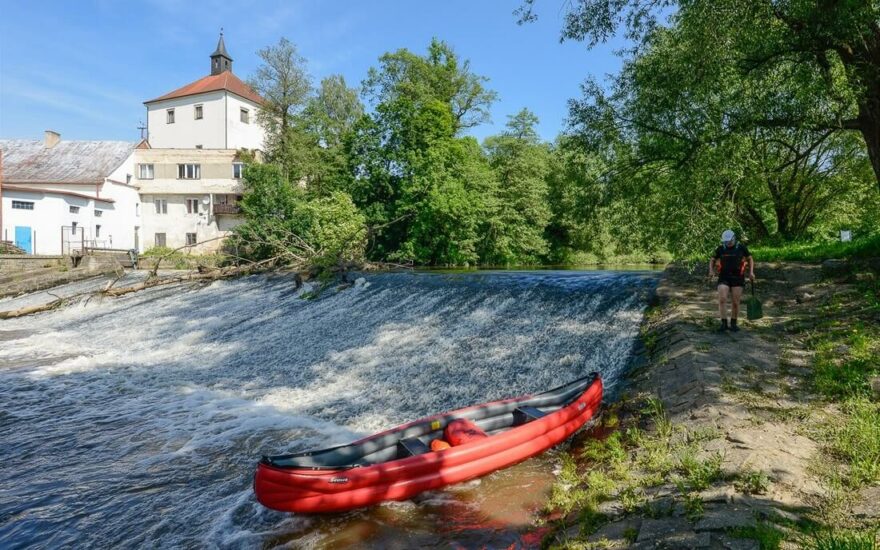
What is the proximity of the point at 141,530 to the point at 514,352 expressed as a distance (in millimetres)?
6720

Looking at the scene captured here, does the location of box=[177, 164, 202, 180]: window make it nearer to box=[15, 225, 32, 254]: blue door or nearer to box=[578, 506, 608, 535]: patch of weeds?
box=[15, 225, 32, 254]: blue door

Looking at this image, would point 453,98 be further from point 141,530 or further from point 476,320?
point 141,530

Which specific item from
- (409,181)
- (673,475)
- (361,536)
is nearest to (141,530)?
(361,536)

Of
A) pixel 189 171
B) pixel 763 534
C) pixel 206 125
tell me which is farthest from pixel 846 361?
pixel 206 125

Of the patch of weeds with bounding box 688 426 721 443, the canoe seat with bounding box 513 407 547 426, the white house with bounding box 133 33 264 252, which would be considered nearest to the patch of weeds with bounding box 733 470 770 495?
the patch of weeds with bounding box 688 426 721 443

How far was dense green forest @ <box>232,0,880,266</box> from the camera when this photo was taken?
9.64m

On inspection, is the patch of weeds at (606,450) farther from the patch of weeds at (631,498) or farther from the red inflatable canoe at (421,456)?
the patch of weeds at (631,498)

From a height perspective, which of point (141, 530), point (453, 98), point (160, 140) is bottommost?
point (141, 530)

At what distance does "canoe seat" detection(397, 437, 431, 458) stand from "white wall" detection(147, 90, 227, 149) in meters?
46.4

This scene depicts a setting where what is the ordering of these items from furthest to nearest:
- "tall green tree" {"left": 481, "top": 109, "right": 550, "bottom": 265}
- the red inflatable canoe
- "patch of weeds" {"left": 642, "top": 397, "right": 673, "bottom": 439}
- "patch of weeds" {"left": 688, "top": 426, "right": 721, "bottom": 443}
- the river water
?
"tall green tree" {"left": 481, "top": 109, "right": 550, "bottom": 265} → "patch of weeds" {"left": 642, "top": 397, "right": 673, "bottom": 439} → "patch of weeds" {"left": 688, "top": 426, "right": 721, "bottom": 443} → the river water → the red inflatable canoe

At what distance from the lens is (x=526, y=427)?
6359 millimetres

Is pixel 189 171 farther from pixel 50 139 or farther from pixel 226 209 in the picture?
pixel 50 139

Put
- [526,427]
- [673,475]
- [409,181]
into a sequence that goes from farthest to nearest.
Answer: [409,181] < [526,427] < [673,475]

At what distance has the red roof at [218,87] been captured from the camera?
46.3 metres
